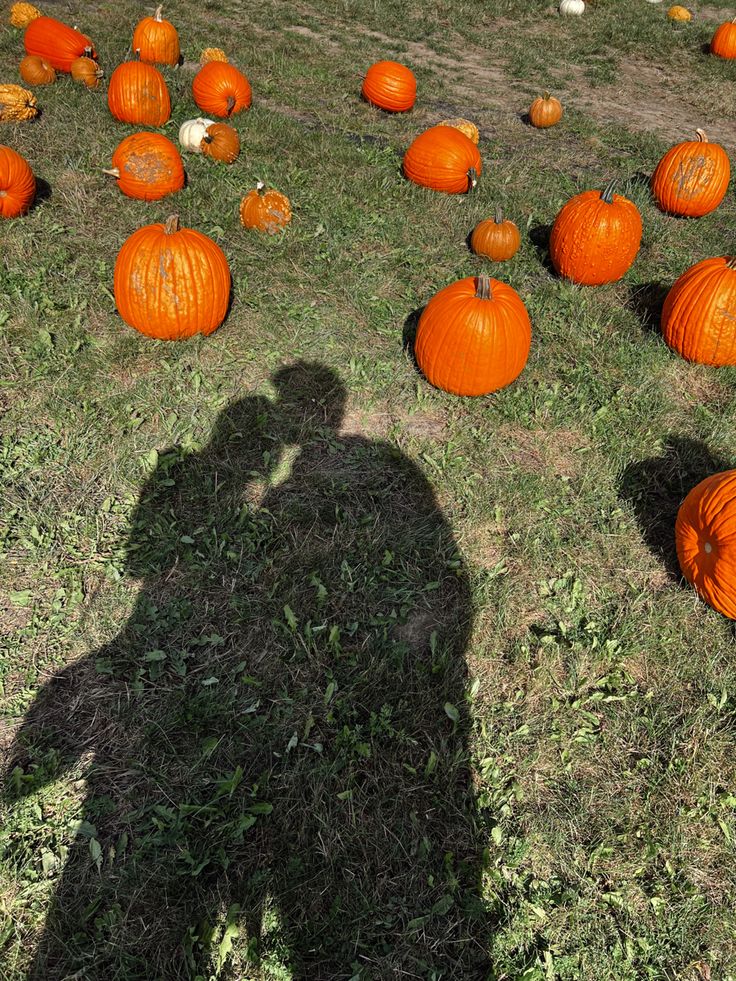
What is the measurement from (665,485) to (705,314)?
1596 millimetres

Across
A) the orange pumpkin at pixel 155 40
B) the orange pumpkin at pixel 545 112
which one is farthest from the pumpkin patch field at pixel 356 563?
the orange pumpkin at pixel 545 112

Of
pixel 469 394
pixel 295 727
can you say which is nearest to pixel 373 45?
pixel 469 394

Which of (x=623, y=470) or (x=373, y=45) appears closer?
(x=623, y=470)

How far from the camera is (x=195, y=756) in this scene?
3.02m

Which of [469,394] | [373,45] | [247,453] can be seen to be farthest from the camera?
[373,45]

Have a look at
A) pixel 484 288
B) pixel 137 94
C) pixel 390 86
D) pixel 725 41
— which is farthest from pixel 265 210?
pixel 725 41

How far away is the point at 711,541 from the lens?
3.63 meters

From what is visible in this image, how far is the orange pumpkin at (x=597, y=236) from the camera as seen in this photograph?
18.6 feet

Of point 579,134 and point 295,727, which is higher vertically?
point 579,134

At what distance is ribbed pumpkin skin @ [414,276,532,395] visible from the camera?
14.8 feet

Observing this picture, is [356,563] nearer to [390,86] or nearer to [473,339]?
[473,339]

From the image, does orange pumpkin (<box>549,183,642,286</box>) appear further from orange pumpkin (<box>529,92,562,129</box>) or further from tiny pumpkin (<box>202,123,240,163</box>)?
orange pumpkin (<box>529,92,562,129</box>)

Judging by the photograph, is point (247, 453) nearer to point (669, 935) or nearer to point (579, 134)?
point (669, 935)

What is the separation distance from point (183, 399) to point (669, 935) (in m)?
4.20
